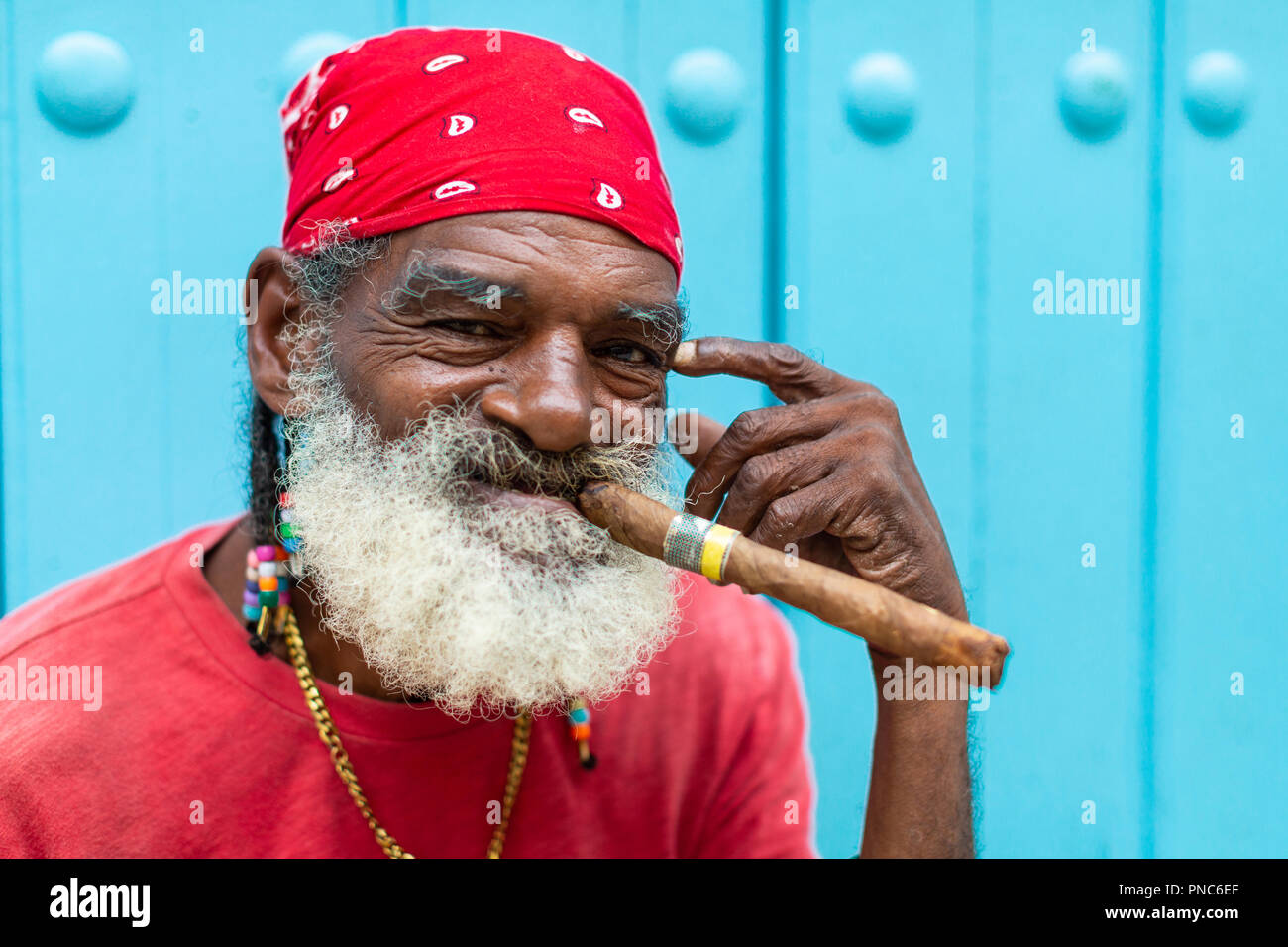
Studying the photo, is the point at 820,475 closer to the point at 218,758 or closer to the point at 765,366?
the point at 765,366

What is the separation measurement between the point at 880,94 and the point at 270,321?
1150 millimetres

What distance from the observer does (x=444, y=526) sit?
4.16ft

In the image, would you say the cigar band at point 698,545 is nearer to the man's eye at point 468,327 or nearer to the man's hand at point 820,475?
the man's hand at point 820,475

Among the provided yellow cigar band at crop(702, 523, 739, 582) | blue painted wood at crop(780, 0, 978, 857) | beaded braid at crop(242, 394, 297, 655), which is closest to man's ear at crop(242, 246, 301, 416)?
beaded braid at crop(242, 394, 297, 655)

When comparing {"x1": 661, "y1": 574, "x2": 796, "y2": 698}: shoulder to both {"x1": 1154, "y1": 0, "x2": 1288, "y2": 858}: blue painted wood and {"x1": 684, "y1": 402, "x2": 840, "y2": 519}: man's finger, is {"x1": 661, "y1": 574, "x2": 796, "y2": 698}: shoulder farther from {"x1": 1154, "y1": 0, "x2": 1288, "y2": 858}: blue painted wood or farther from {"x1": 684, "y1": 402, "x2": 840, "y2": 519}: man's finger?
{"x1": 1154, "y1": 0, "x2": 1288, "y2": 858}: blue painted wood

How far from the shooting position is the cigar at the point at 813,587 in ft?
3.46

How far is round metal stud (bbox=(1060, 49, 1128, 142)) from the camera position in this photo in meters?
1.75

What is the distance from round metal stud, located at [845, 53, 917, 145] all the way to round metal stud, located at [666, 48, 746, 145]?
21 cm

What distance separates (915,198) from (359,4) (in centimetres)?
107

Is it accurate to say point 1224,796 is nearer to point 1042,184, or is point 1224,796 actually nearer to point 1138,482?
point 1138,482

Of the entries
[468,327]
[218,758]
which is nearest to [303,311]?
[468,327]

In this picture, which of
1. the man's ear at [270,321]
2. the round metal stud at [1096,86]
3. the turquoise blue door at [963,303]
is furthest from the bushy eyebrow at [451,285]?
the round metal stud at [1096,86]

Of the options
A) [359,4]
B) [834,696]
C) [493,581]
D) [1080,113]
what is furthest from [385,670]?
[1080,113]

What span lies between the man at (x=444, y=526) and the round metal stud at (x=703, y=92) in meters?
0.19
